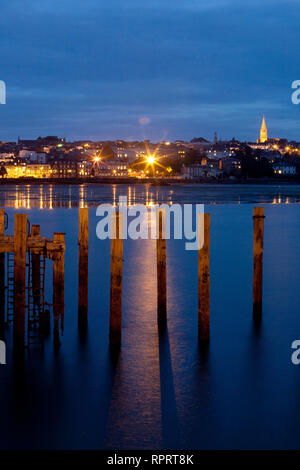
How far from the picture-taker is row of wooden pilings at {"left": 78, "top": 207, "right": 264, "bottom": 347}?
1028cm

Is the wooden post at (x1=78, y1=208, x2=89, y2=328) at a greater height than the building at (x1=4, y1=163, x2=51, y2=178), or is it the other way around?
the building at (x1=4, y1=163, x2=51, y2=178)

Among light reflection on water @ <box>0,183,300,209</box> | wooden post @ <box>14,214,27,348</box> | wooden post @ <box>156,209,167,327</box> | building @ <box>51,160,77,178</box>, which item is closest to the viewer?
wooden post @ <box>14,214,27,348</box>

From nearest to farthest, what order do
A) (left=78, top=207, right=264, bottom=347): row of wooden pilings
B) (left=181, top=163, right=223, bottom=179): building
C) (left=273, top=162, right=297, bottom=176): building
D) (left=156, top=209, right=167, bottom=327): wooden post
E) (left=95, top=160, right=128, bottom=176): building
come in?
1. (left=78, top=207, right=264, bottom=347): row of wooden pilings
2. (left=156, top=209, right=167, bottom=327): wooden post
3. (left=181, top=163, right=223, bottom=179): building
4. (left=273, top=162, right=297, bottom=176): building
5. (left=95, top=160, right=128, bottom=176): building

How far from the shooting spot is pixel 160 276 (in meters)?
11.9

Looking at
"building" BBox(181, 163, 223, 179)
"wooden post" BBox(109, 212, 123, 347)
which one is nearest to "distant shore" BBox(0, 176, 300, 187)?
"building" BBox(181, 163, 223, 179)

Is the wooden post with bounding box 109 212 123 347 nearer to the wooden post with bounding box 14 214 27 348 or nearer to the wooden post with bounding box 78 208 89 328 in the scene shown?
the wooden post with bounding box 78 208 89 328

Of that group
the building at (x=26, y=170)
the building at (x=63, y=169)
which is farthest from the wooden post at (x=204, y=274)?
the building at (x=63, y=169)

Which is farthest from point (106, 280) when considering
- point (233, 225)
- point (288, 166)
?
point (288, 166)

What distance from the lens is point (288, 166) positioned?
169375mm

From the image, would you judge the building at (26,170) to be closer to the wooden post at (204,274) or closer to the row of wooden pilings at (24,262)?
the row of wooden pilings at (24,262)

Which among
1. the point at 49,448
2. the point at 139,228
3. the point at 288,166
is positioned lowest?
the point at 49,448

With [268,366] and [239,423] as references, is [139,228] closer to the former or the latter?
[268,366]

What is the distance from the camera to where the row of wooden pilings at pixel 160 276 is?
405 inches

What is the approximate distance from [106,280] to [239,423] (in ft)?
31.9
